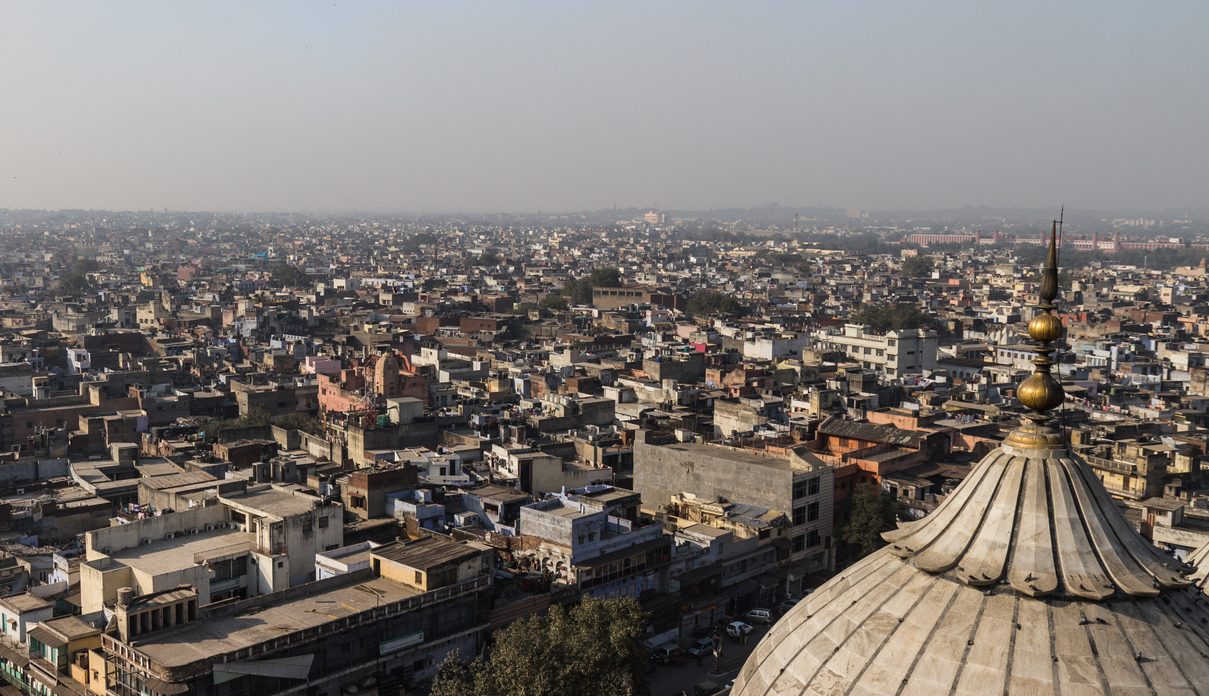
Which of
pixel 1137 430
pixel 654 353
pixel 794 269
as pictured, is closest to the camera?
pixel 1137 430

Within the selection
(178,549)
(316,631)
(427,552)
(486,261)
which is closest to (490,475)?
(427,552)

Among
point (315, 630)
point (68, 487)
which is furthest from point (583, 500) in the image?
point (68, 487)

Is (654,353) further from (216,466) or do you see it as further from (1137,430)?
(216,466)

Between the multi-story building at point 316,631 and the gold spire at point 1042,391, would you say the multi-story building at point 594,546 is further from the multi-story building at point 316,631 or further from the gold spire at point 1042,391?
the gold spire at point 1042,391

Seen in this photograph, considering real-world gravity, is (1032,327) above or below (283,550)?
above

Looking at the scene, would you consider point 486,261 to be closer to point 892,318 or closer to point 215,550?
point 892,318

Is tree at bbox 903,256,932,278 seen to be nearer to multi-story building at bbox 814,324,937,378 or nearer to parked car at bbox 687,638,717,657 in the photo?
multi-story building at bbox 814,324,937,378
